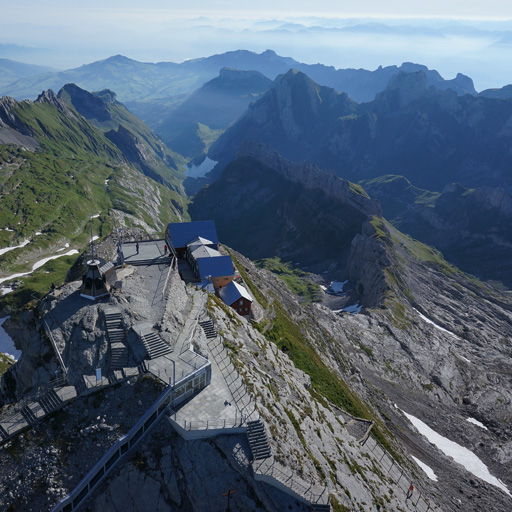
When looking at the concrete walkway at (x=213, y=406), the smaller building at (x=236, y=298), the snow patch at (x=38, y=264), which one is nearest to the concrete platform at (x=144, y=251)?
the smaller building at (x=236, y=298)

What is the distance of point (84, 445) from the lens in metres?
32.6

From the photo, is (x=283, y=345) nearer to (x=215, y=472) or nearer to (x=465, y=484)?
(x=465, y=484)

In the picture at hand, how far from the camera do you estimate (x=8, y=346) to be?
99.2m

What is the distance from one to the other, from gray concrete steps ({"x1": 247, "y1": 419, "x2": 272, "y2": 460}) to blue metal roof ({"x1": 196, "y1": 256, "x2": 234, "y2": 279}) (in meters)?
43.6

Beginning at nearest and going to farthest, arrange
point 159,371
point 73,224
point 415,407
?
point 159,371 < point 415,407 < point 73,224

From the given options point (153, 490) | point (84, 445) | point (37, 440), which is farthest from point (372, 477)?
point (37, 440)

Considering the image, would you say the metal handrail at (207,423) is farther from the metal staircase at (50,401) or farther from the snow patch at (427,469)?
the snow patch at (427,469)

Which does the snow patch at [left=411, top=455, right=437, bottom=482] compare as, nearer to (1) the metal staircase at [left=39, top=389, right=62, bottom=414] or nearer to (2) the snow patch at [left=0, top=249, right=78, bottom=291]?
(1) the metal staircase at [left=39, top=389, right=62, bottom=414]

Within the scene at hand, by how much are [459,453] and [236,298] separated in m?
51.0

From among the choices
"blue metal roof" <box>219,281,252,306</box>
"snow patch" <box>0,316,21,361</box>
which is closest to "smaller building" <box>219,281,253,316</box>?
"blue metal roof" <box>219,281,252,306</box>

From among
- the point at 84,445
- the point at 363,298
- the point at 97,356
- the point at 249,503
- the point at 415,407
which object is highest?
the point at 97,356

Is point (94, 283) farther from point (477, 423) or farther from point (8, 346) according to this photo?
point (477, 423)

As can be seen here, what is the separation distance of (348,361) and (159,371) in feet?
217

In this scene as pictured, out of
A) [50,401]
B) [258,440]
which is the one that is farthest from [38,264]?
[258,440]
